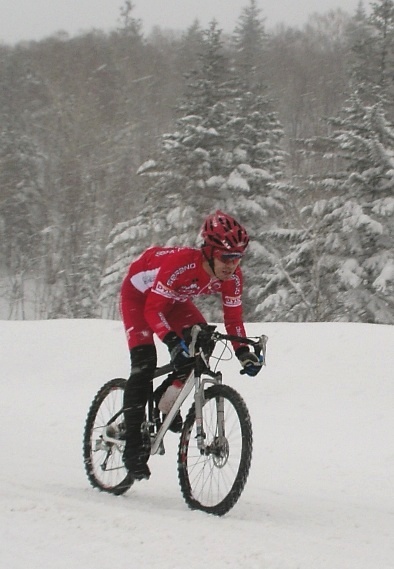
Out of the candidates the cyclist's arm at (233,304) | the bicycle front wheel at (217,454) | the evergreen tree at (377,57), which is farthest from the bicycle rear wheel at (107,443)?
the evergreen tree at (377,57)

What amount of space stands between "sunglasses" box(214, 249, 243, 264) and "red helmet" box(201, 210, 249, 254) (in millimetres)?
31

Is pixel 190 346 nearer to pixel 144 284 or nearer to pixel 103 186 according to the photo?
pixel 144 284

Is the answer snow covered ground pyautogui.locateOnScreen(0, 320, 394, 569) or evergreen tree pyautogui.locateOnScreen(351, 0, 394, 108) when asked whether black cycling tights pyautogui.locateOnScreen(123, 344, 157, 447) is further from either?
evergreen tree pyautogui.locateOnScreen(351, 0, 394, 108)

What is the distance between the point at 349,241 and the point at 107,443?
59.6 feet

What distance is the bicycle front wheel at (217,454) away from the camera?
461 cm

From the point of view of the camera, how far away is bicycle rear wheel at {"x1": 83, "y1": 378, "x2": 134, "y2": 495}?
5629 mm

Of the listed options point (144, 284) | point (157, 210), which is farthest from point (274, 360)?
point (157, 210)

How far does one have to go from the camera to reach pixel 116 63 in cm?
7650

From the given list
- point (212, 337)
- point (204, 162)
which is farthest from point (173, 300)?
point (204, 162)

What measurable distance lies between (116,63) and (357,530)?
3042 inches

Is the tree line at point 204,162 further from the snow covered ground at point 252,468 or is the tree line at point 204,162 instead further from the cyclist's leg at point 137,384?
the cyclist's leg at point 137,384

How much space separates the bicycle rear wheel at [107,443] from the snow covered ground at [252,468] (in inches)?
5.6

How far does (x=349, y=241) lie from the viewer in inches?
896

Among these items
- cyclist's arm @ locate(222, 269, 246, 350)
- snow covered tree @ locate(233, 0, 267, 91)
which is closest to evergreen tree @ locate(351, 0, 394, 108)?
cyclist's arm @ locate(222, 269, 246, 350)
